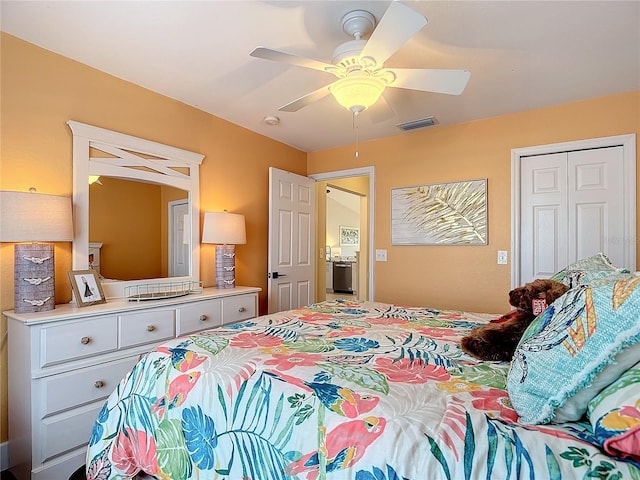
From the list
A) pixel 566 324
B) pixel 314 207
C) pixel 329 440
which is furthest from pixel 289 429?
pixel 314 207

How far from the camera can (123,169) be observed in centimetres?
240

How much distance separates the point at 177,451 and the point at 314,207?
321 cm

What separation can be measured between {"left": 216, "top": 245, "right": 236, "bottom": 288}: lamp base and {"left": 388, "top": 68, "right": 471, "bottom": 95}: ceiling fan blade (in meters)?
1.92

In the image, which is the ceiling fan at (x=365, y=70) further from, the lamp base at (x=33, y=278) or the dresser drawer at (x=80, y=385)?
the dresser drawer at (x=80, y=385)

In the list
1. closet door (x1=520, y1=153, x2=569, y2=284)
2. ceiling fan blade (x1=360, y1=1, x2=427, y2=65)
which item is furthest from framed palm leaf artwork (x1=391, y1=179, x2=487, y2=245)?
ceiling fan blade (x1=360, y1=1, x2=427, y2=65)

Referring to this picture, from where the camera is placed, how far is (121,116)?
7.87ft

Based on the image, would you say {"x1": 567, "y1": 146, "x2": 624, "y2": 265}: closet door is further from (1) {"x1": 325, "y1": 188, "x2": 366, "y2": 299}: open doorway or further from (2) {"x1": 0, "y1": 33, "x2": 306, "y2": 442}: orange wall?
(1) {"x1": 325, "y1": 188, "x2": 366, "y2": 299}: open doorway

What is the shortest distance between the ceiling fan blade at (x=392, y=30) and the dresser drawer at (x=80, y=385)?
7.06 feet

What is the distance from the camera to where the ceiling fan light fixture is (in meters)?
1.69

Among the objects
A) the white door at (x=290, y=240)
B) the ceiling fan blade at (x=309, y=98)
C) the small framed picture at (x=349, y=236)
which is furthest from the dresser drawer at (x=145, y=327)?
the small framed picture at (x=349, y=236)

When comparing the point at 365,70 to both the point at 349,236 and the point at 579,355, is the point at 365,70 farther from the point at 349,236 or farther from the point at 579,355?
the point at 349,236

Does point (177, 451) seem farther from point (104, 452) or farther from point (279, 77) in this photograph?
point (279, 77)

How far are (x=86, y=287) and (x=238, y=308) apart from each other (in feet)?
3.50

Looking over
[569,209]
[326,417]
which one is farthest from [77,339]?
[569,209]
